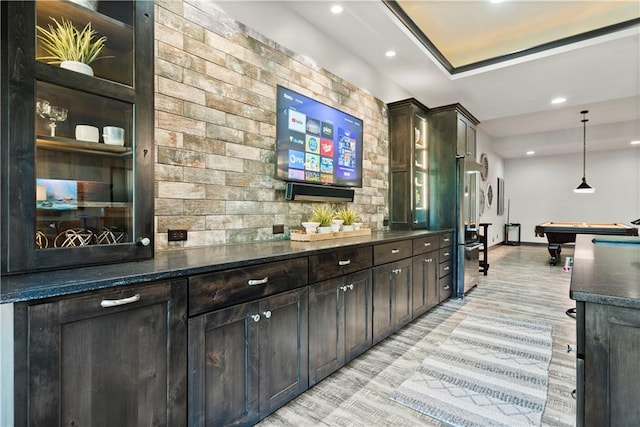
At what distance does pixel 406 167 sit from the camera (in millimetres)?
4234


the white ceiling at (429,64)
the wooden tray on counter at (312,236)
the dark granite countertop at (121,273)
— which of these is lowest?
the dark granite countertop at (121,273)

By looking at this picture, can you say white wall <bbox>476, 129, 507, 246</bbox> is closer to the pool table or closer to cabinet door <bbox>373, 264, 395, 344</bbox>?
the pool table

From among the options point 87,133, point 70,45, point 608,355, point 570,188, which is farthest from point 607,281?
point 570,188

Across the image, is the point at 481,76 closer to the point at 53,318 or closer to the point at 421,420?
the point at 421,420

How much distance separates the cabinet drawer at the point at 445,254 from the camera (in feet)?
13.0

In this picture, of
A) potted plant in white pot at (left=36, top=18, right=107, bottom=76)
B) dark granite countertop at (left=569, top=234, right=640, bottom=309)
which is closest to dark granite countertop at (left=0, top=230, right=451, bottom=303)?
potted plant in white pot at (left=36, top=18, right=107, bottom=76)

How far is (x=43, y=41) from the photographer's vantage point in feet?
4.23

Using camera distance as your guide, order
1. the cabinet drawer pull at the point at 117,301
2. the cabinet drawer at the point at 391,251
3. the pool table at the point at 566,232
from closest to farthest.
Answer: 1. the cabinet drawer pull at the point at 117,301
2. the cabinet drawer at the point at 391,251
3. the pool table at the point at 566,232

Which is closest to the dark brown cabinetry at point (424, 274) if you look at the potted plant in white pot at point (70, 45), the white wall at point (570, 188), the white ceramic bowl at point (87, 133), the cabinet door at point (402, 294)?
the cabinet door at point (402, 294)

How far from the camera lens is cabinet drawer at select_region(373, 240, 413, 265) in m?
2.60

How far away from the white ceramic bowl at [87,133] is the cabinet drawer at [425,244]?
2774 mm

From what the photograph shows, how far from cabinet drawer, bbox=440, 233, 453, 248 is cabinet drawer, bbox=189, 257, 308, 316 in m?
2.58

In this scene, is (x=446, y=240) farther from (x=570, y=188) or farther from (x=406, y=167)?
(x=570, y=188)

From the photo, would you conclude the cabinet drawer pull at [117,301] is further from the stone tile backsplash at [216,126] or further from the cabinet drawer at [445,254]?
the cabinet drawer at [445,254]
